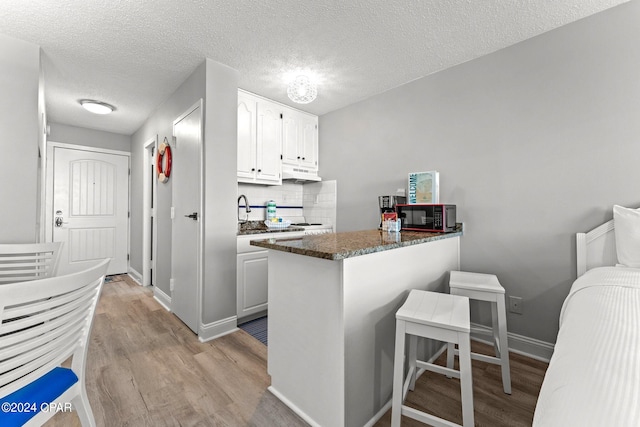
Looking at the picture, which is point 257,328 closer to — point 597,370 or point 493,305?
point 493,305

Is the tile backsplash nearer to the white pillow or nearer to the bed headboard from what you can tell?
the bed headboard

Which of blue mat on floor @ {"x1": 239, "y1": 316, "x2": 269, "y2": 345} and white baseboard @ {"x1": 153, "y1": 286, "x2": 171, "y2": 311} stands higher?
white baseboard @ {"x1": 153, "y1": 286, "x2": 171, "y2": 311}

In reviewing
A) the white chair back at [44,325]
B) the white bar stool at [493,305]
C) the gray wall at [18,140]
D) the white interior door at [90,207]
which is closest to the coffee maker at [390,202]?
the white bar stool at [493,305]

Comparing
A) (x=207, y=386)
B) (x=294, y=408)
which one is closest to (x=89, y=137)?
(x=207, y=386)

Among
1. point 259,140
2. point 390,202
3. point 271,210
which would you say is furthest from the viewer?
point 271,210

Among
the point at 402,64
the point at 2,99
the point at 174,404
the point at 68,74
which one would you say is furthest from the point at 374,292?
the point at 68,74

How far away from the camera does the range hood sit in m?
3.35

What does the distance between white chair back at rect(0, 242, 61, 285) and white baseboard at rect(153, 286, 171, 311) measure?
132 centimetres

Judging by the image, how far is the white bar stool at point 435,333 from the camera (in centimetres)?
108

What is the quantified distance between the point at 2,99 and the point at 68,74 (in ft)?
2.78

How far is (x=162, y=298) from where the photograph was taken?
314cm

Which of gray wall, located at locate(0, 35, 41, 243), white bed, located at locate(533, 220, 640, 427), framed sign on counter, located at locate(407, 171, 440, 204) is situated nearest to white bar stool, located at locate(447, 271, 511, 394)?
white bed, located at locate(533, 220, 640, 427)

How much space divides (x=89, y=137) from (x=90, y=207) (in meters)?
1.13

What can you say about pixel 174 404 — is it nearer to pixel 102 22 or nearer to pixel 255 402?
pixel 255 402
